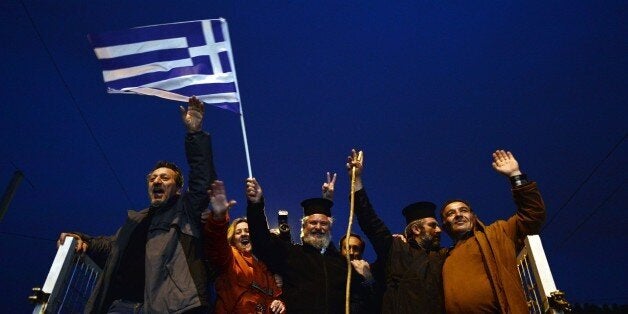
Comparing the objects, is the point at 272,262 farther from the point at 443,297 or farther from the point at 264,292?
the point at 443,297

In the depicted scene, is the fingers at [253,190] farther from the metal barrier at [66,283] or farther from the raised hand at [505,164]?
the raised hand at [505,164]

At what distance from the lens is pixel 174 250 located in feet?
11.6

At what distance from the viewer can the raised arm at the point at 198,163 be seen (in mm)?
3783

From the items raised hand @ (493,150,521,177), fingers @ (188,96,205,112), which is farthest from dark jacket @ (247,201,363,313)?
raised hand @ (493,150,521,177)

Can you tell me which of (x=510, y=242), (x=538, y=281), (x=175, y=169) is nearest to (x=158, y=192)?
(x=175, y=169)

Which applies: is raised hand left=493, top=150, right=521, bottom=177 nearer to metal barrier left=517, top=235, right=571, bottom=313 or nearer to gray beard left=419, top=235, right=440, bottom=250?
metal barrier left=517, top=235, right=571, bottom=313

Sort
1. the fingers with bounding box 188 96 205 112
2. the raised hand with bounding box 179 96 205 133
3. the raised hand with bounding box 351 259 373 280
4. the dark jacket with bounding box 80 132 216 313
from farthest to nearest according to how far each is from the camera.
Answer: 1. the raised hand with bounding box 351 259 373 280
2. the fingers with bounding box 188 96 205 112
3. the raised hand with bounding box 179 96 205 133
4. the dark jacket with bounding box 80 132 216 313

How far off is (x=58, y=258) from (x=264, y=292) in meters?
1.87

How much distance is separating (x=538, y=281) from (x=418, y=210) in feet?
5.14

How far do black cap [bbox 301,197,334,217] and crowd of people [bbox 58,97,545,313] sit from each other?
4.4 inches

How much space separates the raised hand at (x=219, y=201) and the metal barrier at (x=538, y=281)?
2.73m

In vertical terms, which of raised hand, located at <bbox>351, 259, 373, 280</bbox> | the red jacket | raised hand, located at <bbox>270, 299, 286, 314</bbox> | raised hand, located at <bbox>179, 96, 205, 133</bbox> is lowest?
raised hand, located at <bbox>270, 299, 286, 314</bbox>

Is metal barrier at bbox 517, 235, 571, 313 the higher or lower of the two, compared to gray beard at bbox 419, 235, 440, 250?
lower

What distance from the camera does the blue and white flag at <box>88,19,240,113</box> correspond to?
4.61 meters
